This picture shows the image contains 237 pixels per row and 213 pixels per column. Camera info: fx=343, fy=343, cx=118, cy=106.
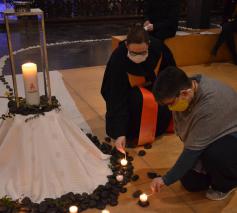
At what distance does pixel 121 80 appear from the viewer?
236 centimetres

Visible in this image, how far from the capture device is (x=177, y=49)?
441cm

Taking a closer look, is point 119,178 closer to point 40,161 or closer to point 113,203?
point 113,203

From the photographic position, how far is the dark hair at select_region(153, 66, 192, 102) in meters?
1.46

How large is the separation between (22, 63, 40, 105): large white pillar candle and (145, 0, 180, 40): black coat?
2.41 m

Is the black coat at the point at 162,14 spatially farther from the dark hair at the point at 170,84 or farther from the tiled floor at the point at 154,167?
the dark hair at the point at 170,84

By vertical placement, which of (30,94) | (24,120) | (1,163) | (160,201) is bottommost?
(160,201)

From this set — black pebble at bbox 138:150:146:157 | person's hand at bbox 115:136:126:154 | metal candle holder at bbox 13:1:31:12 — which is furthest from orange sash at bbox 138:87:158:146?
metal candle holder at bbox 13:1:31:12

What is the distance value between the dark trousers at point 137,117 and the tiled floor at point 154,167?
0.10 m

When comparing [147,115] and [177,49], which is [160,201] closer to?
[147,115]

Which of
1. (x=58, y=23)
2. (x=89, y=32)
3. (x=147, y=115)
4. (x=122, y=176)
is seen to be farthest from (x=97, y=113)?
(x=58, y=23)

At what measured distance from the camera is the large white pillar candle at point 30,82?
5.80 ft

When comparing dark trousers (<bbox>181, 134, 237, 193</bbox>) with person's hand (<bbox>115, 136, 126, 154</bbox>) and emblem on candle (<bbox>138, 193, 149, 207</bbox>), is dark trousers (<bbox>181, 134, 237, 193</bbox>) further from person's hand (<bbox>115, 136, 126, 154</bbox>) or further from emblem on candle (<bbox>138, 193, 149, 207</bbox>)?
person's hand (<bbox>115, 136, 126, 154</bbox>)

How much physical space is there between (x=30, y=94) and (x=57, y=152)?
357 millimetres

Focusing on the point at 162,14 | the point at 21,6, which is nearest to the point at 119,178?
the point at 21,6
